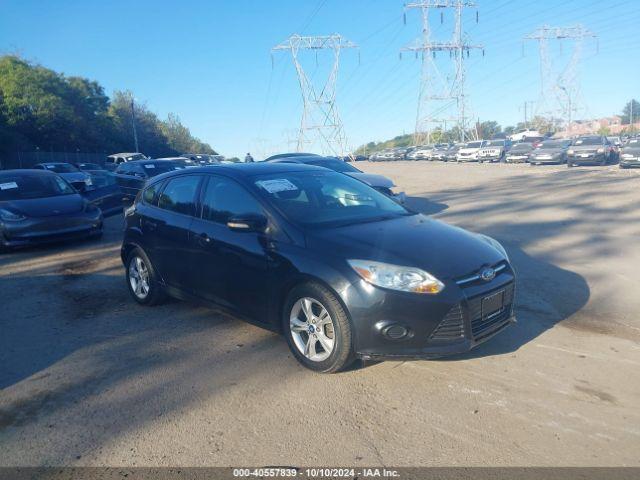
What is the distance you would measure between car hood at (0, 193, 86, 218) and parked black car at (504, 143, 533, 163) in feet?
94.8

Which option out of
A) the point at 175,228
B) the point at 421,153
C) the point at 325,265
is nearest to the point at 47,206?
the point at 175,228

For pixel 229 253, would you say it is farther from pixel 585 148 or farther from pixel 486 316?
pixel 585 148

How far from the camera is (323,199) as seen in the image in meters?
5.05

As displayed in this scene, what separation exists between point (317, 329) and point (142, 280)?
2.78 m

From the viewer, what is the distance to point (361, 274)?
12.8ft

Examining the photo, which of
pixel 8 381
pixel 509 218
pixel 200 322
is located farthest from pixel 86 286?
pixel 509 218

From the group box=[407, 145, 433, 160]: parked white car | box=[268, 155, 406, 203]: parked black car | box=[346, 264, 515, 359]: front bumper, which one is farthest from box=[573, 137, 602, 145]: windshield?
box=[346, 264, 515, 359]: front bumper

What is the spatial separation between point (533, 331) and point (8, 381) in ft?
14.7

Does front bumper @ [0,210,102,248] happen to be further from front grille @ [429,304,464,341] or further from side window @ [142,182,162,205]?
front grille @ [429,304,464,341]

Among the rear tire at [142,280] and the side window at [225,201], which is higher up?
the side window at [225,201]

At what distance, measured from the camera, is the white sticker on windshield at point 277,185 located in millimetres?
4872

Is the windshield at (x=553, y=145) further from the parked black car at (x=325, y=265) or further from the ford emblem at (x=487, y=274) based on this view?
the ford emblem at (x=487, y=274)

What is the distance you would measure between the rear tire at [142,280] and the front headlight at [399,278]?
9.19ft

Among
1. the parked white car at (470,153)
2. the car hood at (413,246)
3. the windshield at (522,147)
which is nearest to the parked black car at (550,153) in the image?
the windshield at (522,147)
